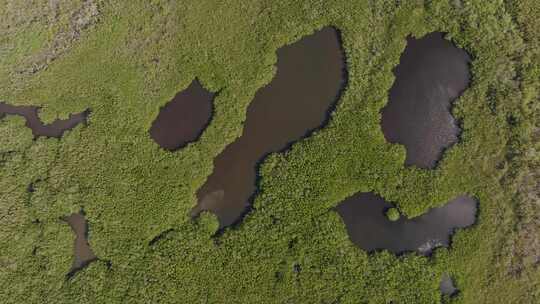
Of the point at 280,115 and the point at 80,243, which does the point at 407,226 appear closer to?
the point at 280,115

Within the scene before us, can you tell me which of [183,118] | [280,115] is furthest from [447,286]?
[183,118]

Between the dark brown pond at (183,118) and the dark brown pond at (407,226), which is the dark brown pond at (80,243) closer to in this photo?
the dark brown pond at (183,118)

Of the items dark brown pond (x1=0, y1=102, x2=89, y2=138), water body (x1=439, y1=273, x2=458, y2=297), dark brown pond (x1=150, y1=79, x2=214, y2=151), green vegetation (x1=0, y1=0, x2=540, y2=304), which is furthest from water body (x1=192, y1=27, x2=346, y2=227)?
water body (x1=439, y1=273, x2=458, y2=297)

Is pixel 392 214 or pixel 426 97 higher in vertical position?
pixel 426 97

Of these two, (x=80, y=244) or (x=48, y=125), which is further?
(x=48, y=125)

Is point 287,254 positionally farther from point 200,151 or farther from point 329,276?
point 200,151

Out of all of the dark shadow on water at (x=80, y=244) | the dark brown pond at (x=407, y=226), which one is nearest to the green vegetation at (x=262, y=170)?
the dark shadow on water at (x=80, y=244)
